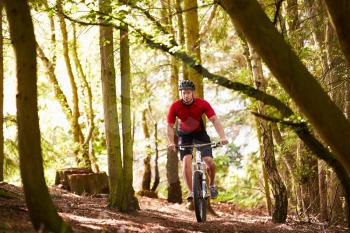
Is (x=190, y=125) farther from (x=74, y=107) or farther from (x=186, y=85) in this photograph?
(x=74, y=107)

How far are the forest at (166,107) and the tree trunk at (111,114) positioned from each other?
2 centimetres

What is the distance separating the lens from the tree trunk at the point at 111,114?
9492mm

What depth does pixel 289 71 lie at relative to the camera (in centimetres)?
427

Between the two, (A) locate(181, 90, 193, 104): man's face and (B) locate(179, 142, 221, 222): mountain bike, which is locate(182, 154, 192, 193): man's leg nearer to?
(B) locate(179, 142, 221, 222): mountain bike

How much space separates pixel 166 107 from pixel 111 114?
10.1 m

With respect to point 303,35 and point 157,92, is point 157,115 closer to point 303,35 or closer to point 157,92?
point 157,92

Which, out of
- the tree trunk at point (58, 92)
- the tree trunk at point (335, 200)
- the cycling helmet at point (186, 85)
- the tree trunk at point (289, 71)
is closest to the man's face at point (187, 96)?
the cycling helmet at point (186, 85)

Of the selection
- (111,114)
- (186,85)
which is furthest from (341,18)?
(111,114)

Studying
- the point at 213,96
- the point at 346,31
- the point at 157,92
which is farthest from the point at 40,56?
the point at 346,31

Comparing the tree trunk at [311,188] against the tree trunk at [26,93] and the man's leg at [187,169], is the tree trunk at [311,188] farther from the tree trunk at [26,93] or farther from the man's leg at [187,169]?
the tree trunk at [26,93]

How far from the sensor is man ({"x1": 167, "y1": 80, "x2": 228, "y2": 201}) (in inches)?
363

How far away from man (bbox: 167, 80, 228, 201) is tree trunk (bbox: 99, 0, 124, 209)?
90cm

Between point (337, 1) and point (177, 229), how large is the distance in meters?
4.48

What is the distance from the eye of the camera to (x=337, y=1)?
14.4 feet
